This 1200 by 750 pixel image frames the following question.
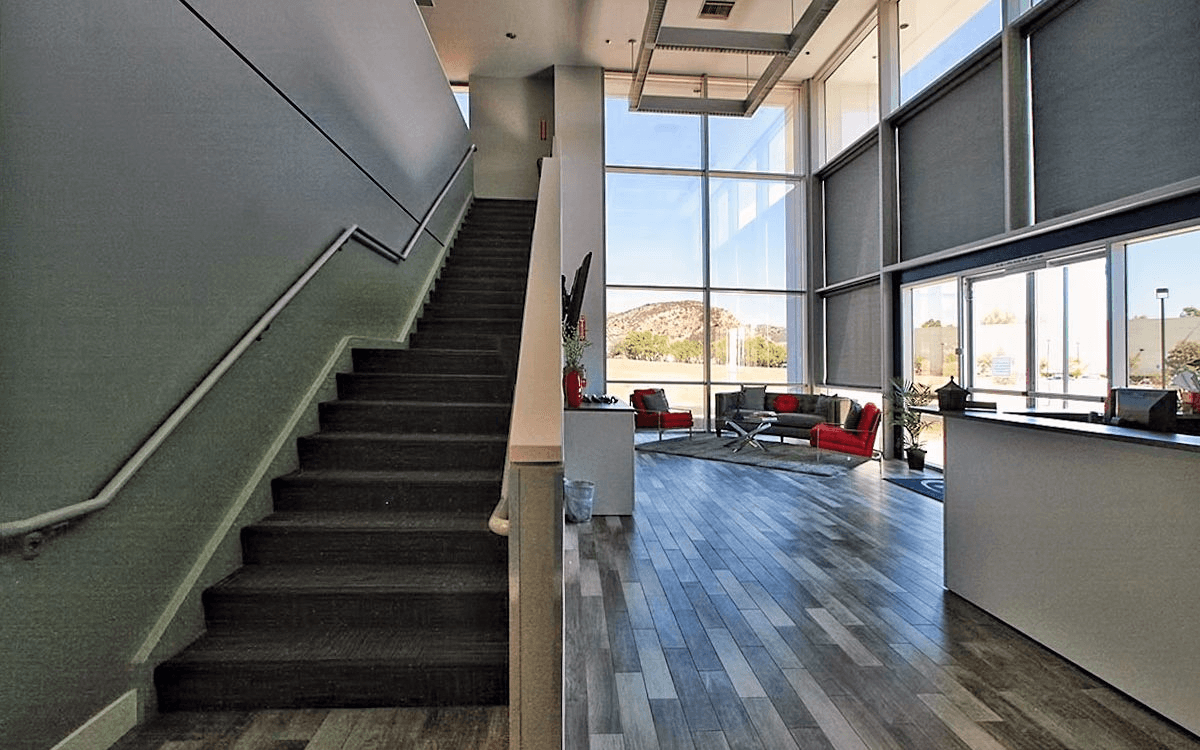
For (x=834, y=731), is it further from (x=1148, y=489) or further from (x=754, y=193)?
(x=754, y=193)

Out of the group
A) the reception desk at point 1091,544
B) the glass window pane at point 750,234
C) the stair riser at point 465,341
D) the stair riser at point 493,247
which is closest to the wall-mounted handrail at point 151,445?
the stair riser at point 465,341

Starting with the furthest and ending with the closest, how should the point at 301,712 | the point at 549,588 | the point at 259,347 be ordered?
the point at 259,347
the point at 301,712
the point at 549,588

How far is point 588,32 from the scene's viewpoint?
30.4ft

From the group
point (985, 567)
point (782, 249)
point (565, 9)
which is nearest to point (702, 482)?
point (985, 567)

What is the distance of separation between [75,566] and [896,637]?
321cm

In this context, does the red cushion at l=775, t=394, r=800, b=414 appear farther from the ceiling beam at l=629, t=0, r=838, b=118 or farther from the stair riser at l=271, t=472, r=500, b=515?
the stair riser at l=271, t=472, r=500, b=515

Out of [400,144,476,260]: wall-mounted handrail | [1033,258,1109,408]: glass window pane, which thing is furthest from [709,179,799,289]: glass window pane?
[1033,258,1109,408]: glass window pane

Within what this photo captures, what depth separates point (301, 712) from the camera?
2219mm

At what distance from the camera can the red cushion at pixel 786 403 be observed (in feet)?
32.6

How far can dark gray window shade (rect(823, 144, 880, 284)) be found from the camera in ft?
30.3

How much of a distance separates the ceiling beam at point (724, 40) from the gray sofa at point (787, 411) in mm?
4537

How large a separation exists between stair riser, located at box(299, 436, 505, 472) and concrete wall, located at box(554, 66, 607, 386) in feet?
22.6

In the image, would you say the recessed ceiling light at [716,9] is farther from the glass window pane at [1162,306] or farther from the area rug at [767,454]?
the area rug at [767,454]

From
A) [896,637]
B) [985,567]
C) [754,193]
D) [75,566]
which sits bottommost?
[896,637]
